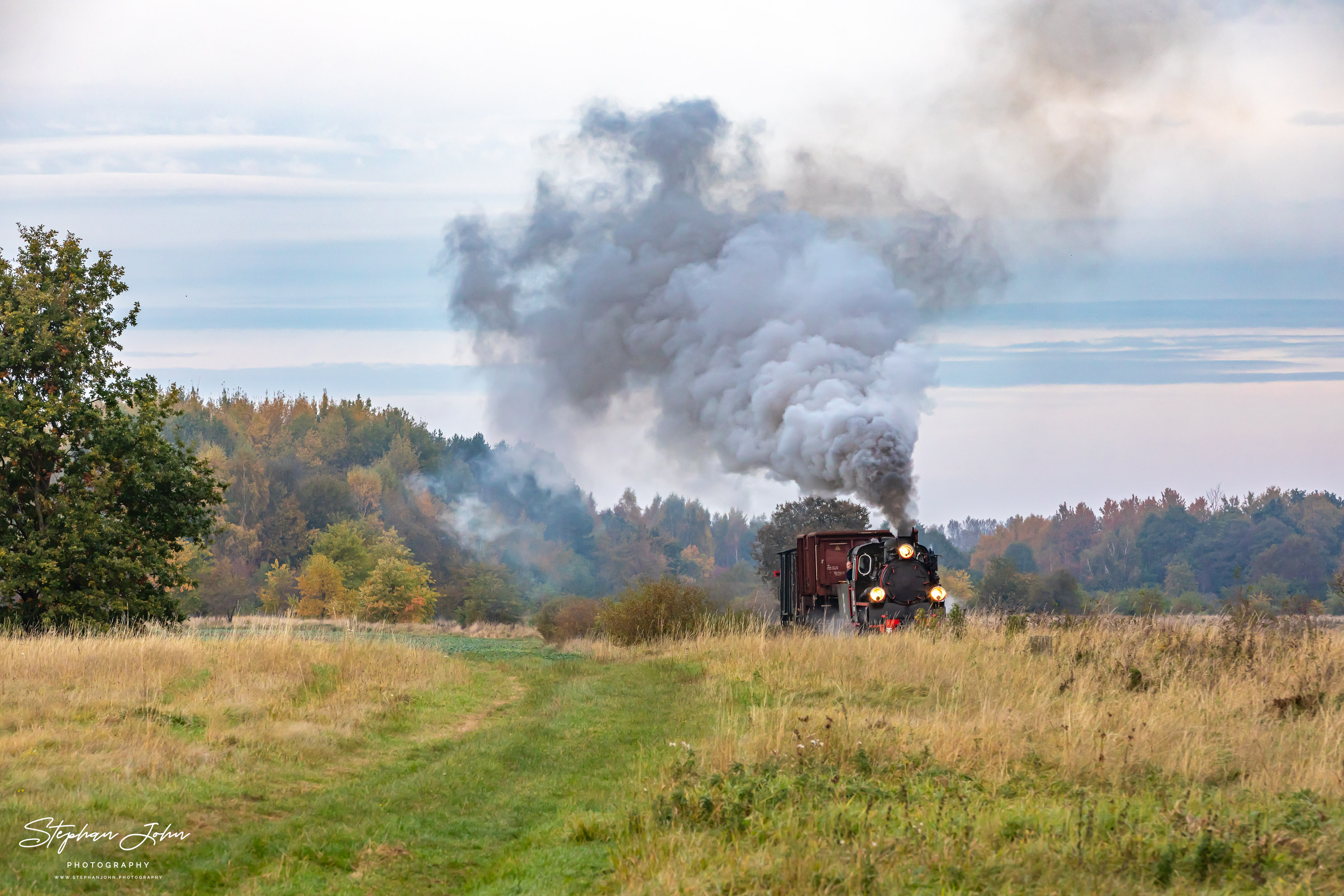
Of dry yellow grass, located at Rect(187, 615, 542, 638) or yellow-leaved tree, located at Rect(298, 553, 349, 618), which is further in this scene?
yellow-leaved tree, located at Rect(298, 553, 349, 618)

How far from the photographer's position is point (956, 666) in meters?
15.6

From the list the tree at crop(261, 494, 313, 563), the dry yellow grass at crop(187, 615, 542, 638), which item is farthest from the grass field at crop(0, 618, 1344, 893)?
the tree at crop(261, 494, 313, 563)

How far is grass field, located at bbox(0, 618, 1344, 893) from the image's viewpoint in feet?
20.9

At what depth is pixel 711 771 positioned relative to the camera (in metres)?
8.83

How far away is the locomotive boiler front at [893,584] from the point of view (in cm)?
2278

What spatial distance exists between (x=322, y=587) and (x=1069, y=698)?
71.0m

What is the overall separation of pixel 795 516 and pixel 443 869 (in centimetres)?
5398

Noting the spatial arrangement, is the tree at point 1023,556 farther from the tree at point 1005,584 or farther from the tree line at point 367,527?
the tree at point 1005,584

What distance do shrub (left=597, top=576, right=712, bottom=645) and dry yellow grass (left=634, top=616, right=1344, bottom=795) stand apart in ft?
24.4

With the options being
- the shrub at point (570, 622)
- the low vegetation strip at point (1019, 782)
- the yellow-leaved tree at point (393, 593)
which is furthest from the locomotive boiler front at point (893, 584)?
the yellow-leaved tree at point (393, 593)

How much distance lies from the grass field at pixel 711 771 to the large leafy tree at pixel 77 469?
548 centimetres

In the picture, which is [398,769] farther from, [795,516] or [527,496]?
[527,496]

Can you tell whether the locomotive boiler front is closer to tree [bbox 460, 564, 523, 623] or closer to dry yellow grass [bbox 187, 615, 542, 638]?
dry yellow grass [bbox 187, 615, 542, 638]

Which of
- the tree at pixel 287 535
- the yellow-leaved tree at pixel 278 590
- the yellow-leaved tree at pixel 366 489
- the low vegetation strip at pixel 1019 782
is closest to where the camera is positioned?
the low vegetation strip at pixel 1019 782
